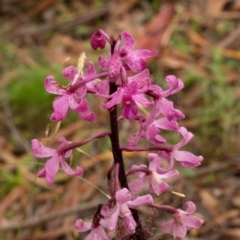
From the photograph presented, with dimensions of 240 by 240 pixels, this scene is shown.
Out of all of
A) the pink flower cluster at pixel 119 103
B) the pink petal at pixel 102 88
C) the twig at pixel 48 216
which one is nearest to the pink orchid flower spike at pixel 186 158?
the pink flower cluster at pixel 119 103

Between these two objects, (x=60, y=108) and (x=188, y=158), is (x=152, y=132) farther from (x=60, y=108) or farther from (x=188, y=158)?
(x=60, y=108)

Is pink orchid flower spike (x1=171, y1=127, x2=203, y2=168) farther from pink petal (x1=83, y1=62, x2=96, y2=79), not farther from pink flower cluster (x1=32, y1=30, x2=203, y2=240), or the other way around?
pink petal (x1=83, y1=62, x2=96, y2=79)

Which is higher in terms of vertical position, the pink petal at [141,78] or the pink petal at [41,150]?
the pink petal at [141,78]

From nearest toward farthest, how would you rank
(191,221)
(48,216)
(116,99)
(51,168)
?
(116,99) < (51,168) < (191,221) < (48,216)

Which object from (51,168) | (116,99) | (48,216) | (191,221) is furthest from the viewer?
(48,216)

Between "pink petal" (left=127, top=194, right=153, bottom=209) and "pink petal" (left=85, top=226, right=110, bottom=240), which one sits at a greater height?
"pink petal" (left=127, top=194, right=153, bottom=209)

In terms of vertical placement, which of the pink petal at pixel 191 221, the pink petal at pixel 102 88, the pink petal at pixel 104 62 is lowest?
the pink petal at pixel 191 221

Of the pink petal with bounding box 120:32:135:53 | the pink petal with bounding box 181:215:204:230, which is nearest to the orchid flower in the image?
the pink petal with bounding box 181:215:204:230

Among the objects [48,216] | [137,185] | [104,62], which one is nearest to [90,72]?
[104,62]

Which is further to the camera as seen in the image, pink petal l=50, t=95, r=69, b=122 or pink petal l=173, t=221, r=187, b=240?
pink petal l=173, t=221, r=187, b=240


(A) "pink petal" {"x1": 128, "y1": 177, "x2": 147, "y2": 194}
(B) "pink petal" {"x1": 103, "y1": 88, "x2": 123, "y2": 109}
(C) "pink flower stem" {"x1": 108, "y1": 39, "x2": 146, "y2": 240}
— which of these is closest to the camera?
(B) "pink petal" {"x1": 103, "y1": 88, "x2": 123, "y2": 109}

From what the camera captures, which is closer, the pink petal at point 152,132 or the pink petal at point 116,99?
the pink petal at point 116,99

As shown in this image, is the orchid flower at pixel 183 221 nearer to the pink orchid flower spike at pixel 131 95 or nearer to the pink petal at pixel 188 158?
the pink petal at pixel 188 158
